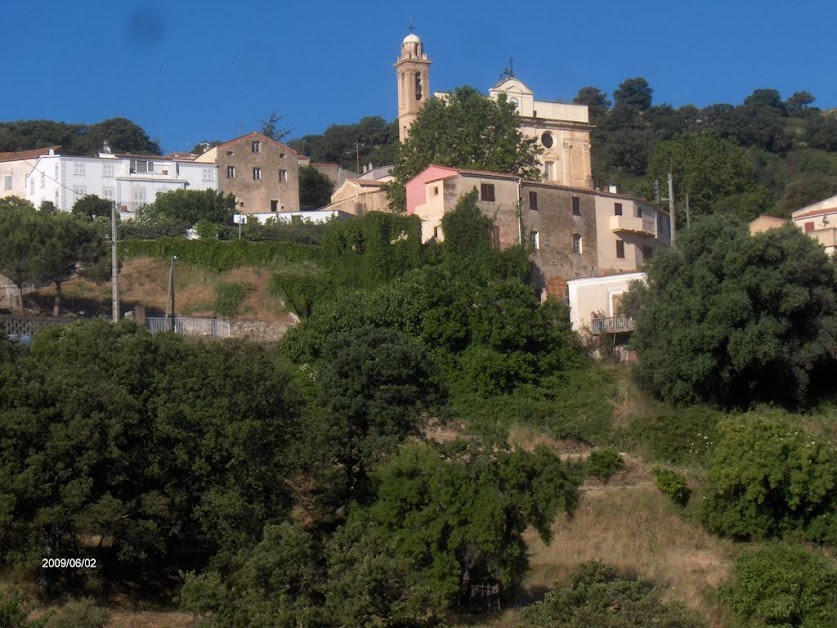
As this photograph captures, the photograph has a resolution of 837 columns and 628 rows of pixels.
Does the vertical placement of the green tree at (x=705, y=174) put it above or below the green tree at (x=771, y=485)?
above

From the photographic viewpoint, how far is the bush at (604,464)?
1346 inches

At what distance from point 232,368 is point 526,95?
1580 inches

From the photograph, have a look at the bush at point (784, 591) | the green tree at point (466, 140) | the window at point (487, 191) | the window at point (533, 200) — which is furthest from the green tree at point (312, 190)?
the bush at point (784, 591)

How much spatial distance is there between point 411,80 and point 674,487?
44.6 m

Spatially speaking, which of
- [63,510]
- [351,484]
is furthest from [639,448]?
[63,510]

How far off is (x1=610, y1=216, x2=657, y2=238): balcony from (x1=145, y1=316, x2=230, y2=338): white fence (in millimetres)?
17216

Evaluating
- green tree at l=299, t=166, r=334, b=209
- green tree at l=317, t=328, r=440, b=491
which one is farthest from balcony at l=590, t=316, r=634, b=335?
green tree at l=299, t=166, r=334, b=209

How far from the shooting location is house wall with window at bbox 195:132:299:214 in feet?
242

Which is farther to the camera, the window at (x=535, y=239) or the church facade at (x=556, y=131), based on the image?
the church facade at (x=556, y=131)

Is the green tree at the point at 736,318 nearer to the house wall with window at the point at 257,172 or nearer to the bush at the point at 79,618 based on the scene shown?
the bush at the point at 79,618

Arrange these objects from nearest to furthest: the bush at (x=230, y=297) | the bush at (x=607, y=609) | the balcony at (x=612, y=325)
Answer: the bush at (x=607, y=609) → the balcony at (x=612, y=325) → the bush at (x=230, y=297)

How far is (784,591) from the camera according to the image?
27.0 m

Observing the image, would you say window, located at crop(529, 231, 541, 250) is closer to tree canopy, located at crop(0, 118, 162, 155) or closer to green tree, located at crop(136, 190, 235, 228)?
green tree, located at crop(136, 190, 235, 228)

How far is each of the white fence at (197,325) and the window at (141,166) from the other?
26.4 m
